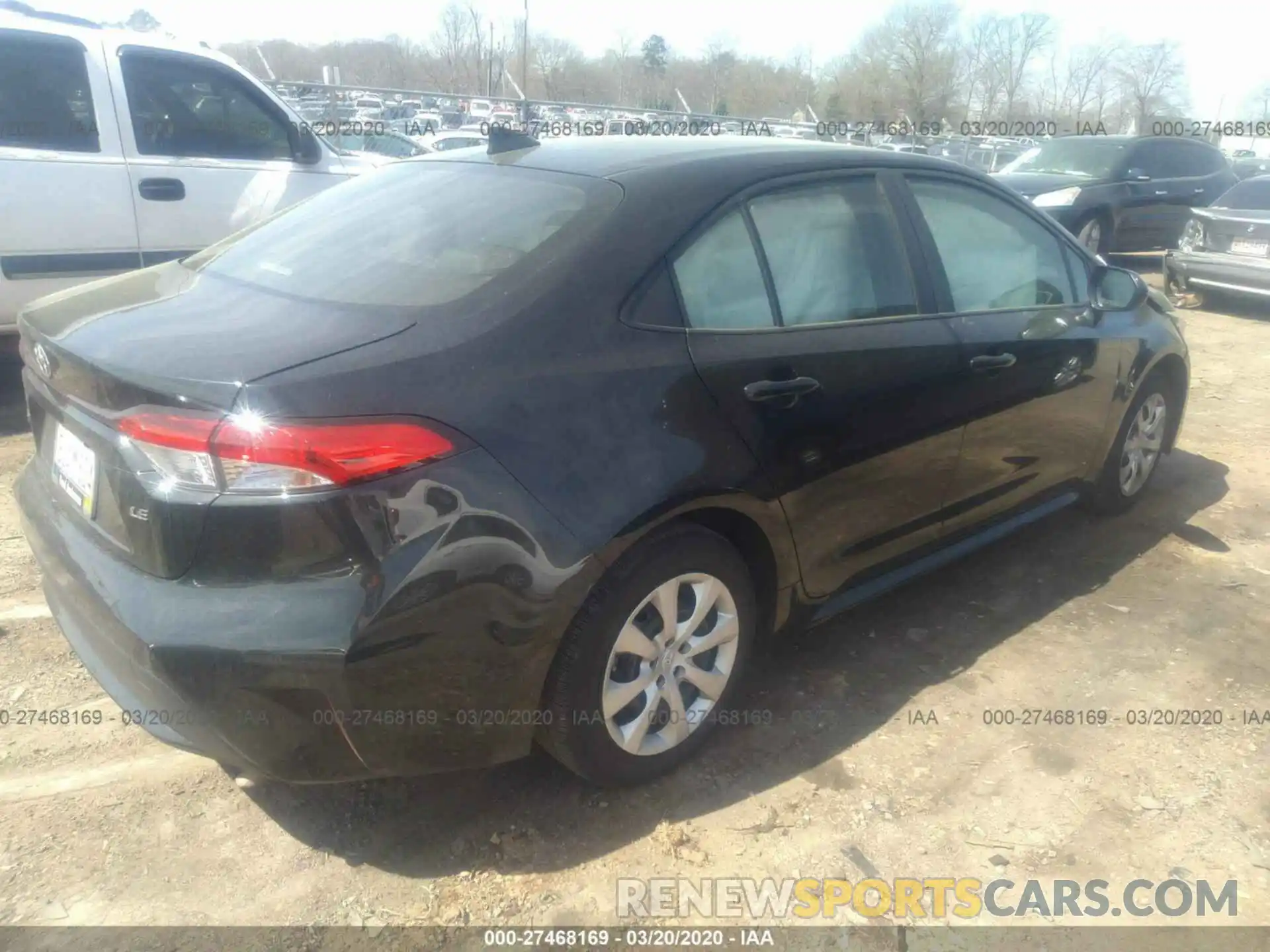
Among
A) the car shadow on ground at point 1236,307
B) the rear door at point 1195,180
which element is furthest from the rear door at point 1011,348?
the rear door at point 1195,180

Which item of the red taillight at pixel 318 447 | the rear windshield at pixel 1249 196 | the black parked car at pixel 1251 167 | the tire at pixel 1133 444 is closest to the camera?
the red taillight at pixel 318 447

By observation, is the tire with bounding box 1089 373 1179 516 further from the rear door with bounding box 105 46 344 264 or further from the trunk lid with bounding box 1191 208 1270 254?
the trunk lid with bounding box 1191 208 1270 254

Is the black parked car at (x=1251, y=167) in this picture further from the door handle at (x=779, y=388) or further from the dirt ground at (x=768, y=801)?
the door handle at (x=779, y=388)

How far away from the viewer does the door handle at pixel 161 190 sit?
17.1 ft

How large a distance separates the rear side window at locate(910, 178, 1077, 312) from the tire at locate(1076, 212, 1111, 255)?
26.9 feet

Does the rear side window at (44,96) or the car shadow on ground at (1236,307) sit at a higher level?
the rear side window at (44,96)

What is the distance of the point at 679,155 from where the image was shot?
2.76 meters

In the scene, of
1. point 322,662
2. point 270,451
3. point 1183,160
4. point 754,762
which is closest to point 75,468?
point 270,451

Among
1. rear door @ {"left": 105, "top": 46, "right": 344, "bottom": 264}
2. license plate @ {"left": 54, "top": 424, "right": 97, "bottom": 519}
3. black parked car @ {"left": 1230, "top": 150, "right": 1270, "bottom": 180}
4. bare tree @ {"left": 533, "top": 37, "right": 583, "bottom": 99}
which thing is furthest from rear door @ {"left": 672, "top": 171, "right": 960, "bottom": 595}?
bare tree @ {"left": 533, "top": 37, "right": 583, "bottom": 99}

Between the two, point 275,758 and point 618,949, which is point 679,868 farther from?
point 275,758

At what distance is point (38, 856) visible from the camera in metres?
2.28

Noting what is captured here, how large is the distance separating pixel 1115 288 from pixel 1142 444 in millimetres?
860

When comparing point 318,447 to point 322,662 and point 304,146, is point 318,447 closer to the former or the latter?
point 322,662

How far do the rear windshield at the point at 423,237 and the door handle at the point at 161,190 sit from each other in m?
Result: 2.75
